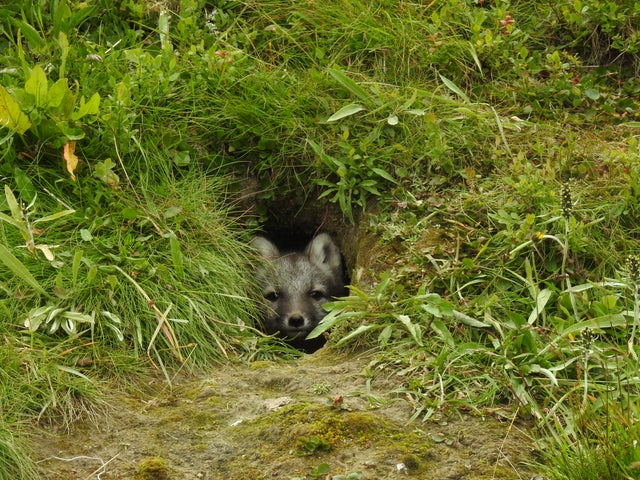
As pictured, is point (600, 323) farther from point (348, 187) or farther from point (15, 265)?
point (15, 265)

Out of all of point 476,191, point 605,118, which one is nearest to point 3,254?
point 476,191

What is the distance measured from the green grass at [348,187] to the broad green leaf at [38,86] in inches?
0.8

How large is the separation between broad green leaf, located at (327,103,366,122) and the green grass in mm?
12

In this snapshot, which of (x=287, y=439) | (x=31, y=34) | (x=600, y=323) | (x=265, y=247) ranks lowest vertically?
(x=265, y=247)

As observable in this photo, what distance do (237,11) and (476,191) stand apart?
2258mm

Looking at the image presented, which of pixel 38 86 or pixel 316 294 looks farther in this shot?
pixel 316 294

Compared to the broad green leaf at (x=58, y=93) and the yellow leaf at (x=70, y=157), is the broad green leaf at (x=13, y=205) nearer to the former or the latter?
the yellow leaf at (x=70, y=157)

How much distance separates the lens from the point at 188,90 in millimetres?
5586

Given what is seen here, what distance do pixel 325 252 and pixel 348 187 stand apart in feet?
3.28

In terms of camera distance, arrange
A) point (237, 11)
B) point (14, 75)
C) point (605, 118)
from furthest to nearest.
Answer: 1. point (237, 11)
2. point (605, 118)
3. point (14, 75)

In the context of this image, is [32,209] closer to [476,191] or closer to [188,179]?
[188,179]

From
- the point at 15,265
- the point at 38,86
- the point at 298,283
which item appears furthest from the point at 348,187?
the point at 15,265

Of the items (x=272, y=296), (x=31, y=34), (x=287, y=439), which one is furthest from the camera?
(x=272, y=296)

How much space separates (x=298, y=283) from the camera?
250 inches
